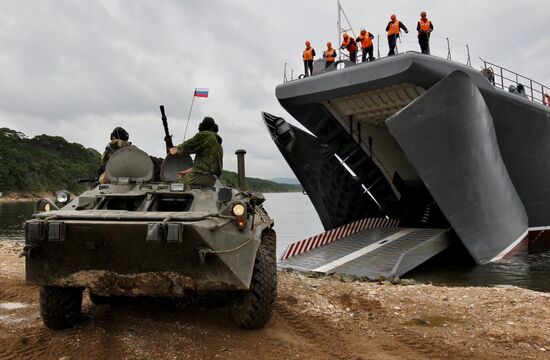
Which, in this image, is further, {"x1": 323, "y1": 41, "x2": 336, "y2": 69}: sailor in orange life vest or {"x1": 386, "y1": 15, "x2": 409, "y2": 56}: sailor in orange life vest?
{"x1": 323, "y1": 41, "x2": 336, "y2": 69}: sailor in orange life vest

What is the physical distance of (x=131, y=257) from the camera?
12.1 feet

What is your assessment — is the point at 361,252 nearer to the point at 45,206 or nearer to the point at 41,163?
the point at 45,206

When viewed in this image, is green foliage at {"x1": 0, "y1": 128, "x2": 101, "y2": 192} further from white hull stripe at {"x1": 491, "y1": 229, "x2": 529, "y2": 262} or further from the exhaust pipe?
the exhaust pipe

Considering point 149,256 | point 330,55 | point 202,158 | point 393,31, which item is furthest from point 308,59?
point 149,256

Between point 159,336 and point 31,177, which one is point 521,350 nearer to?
point 159,336

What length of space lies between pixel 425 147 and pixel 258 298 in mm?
7253

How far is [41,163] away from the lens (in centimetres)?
6072

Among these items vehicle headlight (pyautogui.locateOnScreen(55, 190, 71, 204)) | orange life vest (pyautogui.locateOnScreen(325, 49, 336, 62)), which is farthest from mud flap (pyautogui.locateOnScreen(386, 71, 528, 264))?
vehicle headlight (pyautogui.locateOnScreen(55, 190, 71, 204))

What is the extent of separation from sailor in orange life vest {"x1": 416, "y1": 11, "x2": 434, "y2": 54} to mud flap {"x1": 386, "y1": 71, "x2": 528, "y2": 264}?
61.8 inches

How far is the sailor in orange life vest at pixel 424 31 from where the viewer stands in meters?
11.2

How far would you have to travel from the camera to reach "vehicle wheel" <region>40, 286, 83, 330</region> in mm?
4086

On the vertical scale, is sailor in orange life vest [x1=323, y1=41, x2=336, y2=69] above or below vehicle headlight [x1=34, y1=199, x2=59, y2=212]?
above

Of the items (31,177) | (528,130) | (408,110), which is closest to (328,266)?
(408,110)

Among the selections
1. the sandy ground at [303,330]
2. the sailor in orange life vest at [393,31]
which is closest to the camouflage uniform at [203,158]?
the sandy ground at [303,330]
